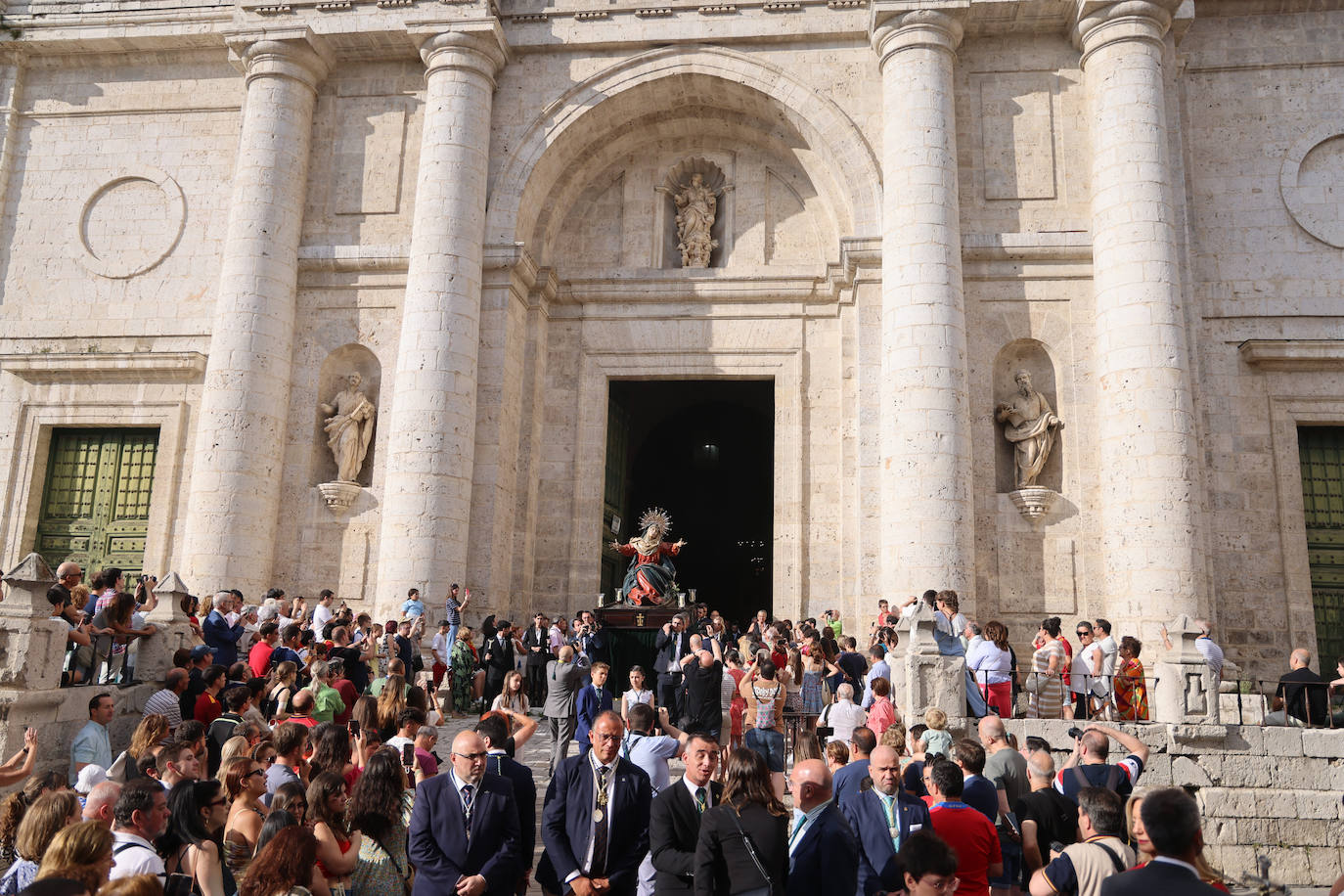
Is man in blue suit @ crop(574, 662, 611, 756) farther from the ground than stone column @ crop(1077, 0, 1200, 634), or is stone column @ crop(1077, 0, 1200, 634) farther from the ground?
stone column @ crop(1077, 0, 1200, 634)

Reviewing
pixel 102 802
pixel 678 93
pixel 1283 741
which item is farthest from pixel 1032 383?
pixel 102 802

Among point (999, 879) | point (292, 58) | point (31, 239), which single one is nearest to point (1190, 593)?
point (999, 879)

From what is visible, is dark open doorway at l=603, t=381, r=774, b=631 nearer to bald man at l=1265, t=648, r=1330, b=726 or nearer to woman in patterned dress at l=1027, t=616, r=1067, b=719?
woman in patterned dress at l=1027, t=616, r=1067, b=719

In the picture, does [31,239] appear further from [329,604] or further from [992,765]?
[992,765]

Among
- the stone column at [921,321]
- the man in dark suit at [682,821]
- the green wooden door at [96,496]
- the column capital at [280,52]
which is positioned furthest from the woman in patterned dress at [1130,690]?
the column capital at [280,52]

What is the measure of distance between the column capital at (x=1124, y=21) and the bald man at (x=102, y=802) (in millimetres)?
17565

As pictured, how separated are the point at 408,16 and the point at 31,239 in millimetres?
8677

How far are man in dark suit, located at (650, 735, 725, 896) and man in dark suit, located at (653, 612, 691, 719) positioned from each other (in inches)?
241

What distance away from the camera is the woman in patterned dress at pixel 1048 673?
36.3ft

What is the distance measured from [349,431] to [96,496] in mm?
5359

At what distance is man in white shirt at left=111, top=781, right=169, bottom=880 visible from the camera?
4552 millimetres

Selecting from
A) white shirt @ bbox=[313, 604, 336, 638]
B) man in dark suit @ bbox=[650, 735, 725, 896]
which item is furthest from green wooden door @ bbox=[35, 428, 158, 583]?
man in dark suit @ bbox=[650, 735, 725, 896]

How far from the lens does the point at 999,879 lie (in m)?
5.81

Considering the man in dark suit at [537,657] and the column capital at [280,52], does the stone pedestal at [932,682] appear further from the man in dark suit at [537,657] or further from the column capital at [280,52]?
the column capital at [280,52]
